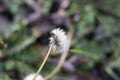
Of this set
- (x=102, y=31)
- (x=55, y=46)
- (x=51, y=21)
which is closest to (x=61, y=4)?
(x=51, y=21)

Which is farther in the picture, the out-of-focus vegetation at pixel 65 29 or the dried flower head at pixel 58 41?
the out-of-focus vegetation at pixel 65 29

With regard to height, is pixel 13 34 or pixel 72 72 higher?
pixel 13 34

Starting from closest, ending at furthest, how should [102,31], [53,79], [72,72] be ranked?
[53,79]
[72,72]
[102,31]

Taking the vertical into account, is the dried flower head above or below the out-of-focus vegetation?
below

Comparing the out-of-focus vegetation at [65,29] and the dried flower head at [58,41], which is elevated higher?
the out-of-focus vegetation at [65,29]

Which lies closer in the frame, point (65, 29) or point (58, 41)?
point (58, 41)

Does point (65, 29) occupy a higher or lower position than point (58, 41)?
higher

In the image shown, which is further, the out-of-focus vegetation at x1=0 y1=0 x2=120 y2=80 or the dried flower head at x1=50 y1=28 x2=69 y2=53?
the out-of-focus vegetation at x1=0 y1=0 x2=120 y2=80

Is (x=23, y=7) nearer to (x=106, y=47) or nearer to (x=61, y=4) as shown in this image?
(x=61, y=4)
